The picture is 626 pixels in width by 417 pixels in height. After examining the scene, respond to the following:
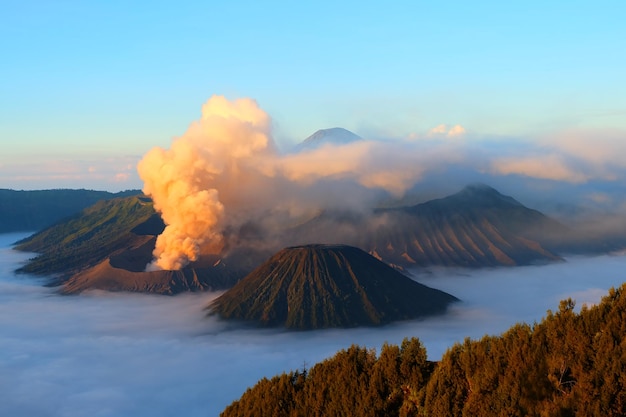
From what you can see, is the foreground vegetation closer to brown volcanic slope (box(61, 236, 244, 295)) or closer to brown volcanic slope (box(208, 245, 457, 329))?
brown volcanic slope (box(208, 245, 457, 329))

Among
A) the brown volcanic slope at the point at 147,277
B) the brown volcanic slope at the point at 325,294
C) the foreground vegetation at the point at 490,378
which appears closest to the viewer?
the foreground vegetation at the point at 490,378

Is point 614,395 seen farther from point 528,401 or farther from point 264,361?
point 264,361

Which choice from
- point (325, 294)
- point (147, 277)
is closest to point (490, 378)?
A: point (325, 294)

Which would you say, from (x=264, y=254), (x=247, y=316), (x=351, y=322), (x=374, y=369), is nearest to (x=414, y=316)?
(x=351, y=322)

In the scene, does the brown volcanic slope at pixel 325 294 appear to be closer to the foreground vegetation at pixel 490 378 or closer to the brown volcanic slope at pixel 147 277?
the brown volcanic slope at pixel 147 277

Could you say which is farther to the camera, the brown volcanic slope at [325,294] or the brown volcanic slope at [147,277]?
the brown volcanic slope at [147,277]

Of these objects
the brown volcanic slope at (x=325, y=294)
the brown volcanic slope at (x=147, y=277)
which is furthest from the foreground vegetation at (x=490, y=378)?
the brown volcanic slope at (x=147, y=277)

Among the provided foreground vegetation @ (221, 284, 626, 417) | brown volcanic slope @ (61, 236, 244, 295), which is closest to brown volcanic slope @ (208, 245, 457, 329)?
brown volcanic slope @ (61, 236, 244, 295)
